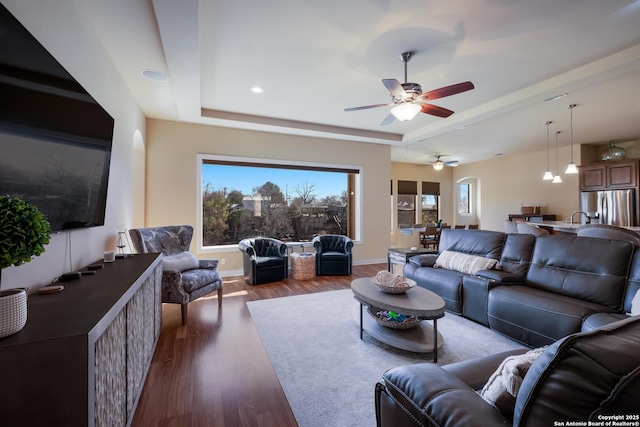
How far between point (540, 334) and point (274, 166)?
4.91 metres

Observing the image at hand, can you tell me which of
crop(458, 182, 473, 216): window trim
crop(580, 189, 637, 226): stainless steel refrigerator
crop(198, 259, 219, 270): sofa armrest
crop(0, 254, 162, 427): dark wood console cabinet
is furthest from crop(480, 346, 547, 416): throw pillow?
crop(458, 182, 473, 216): window trim

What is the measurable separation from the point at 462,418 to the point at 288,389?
1500 millimetres

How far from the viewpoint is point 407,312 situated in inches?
89.0

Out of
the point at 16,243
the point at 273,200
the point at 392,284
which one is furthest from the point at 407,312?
the point at 273,200

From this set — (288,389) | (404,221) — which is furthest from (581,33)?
(404,221)

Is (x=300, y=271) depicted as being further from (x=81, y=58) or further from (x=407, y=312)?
(x=81, y=58)

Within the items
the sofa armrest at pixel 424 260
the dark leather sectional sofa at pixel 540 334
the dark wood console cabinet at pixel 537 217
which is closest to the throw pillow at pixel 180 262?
the dark leather sectional sofa at pixel 540 334

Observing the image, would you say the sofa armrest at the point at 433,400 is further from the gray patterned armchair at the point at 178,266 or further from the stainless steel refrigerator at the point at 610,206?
the stainless steel refrigerator at the point at 610,206

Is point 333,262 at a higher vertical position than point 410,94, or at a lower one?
lower

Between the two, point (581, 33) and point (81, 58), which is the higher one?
point (581, 33)

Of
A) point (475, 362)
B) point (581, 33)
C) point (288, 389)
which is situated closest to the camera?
point (475, 362)

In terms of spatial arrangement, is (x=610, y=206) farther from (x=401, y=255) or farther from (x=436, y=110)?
(x=436, y=110)

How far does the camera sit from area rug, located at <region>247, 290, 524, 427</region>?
186cm

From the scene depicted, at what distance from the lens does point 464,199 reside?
Answer: 10297mm
